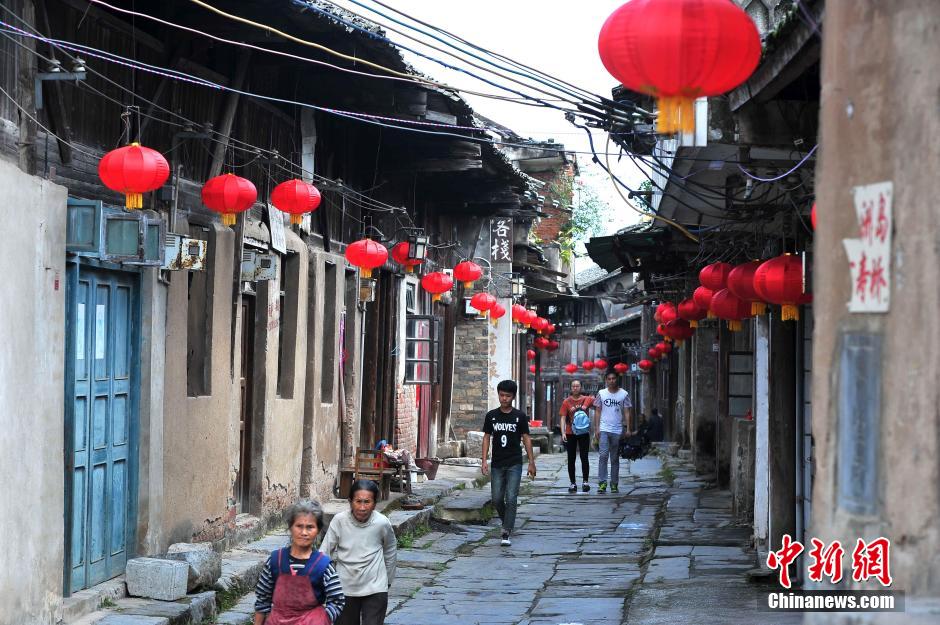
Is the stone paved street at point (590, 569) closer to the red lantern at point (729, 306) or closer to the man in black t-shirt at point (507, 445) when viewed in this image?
the man in black t-shirt at point (507, 445)

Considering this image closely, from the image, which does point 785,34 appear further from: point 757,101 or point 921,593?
point 921,593

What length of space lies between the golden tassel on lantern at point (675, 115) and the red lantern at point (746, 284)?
15.6 feet

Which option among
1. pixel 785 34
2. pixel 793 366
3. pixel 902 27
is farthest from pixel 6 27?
pixel 793 366

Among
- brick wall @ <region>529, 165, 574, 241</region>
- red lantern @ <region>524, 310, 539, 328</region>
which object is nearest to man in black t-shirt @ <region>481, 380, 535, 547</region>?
red lantern @ <region>524, 310, 539, 328</region>

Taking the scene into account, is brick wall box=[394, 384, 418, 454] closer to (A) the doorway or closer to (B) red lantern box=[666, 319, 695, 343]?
(B) red lantern box=[666, 319, 695, 343]

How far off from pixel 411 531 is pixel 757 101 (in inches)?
310

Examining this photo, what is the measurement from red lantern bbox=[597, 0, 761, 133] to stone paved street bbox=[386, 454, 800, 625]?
513cm

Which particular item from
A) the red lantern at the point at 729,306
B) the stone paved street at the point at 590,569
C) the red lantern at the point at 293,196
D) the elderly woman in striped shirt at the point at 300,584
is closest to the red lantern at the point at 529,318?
the stone paved street at the point at 590,569

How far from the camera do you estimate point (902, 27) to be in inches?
154

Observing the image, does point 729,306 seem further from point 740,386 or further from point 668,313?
point 668,313

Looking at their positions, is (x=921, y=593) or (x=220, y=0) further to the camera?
(x=220, y=0)

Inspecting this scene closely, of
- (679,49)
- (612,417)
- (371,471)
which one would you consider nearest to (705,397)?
(612,417)

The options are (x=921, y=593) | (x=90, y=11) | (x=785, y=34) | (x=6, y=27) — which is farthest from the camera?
(x=90, y=11)

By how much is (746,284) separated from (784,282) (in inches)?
39.7
